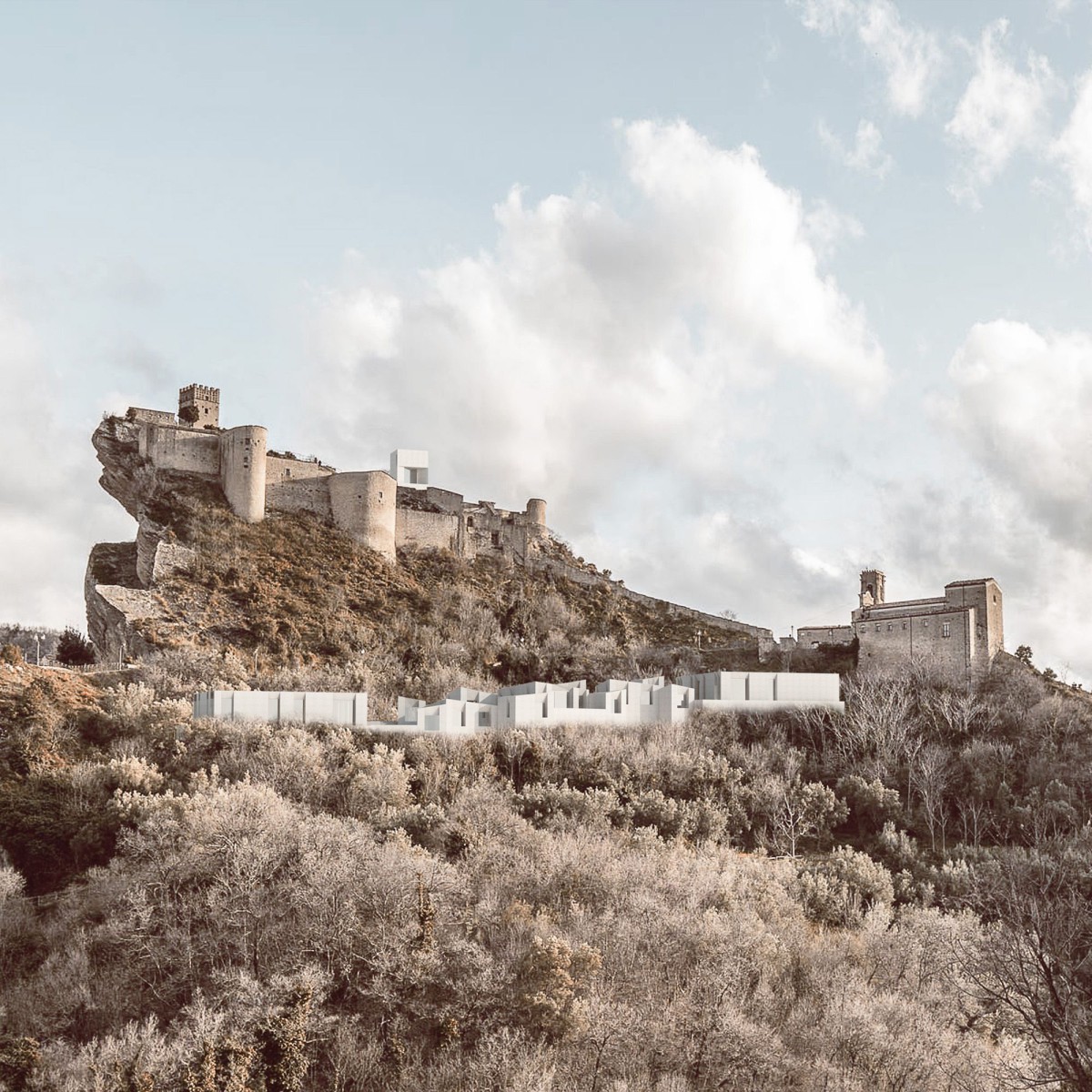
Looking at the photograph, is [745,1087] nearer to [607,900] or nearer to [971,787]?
[607,900]

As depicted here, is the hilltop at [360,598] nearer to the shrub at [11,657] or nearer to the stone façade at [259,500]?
the stone façade at [259,500]

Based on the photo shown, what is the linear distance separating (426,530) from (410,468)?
20.2 ft

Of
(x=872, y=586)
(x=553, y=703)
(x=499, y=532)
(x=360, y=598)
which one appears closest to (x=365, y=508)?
(x=360, y=598)

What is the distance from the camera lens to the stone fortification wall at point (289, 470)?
190 ft

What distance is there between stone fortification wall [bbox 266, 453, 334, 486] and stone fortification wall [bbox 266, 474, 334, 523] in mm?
229

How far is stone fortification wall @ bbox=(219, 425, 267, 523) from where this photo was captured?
2176 inches

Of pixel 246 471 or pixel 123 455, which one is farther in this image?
pixel 123 455

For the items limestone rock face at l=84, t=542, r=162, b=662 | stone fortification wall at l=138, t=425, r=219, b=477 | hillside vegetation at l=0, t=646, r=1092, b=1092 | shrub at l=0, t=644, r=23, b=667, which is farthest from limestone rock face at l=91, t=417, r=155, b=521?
hillside vegetation at l=0, t=646, r=1092, b=1092

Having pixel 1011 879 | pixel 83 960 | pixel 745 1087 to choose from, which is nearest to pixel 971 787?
pixel 1011 879

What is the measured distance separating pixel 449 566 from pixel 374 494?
569 cm

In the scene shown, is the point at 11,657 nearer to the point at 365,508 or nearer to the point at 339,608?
the point at 339,608

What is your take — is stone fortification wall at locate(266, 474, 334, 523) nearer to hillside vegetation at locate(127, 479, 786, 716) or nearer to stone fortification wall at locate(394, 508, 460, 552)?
hillside vegetation at locate(127, 479, 786, 716)

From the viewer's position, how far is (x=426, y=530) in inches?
2406

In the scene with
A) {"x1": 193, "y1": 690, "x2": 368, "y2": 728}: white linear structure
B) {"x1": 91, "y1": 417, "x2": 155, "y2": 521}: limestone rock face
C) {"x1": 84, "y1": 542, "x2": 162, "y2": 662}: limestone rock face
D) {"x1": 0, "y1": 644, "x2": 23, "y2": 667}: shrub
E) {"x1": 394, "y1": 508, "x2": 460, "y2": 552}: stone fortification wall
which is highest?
{"x1": 91, "y1": 417, "x2": 155, "y2": 521}: limestone rock face
